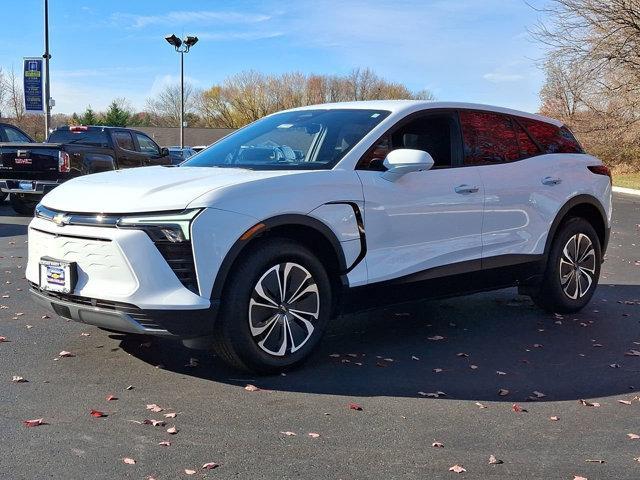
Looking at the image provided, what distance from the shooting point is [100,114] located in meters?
89.6

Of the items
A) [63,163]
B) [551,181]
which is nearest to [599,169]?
[551,181]

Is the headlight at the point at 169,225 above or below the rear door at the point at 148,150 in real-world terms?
below

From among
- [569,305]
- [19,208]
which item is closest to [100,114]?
[19,208]

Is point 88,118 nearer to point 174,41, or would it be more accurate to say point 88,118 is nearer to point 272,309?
point 174,41

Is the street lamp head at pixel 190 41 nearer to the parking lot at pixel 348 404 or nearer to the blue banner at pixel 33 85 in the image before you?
the blue banner at pixel 33 85

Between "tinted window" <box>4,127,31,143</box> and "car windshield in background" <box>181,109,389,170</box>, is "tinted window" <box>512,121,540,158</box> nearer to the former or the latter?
"car windshield in background" <box>181,109,389,170</box>

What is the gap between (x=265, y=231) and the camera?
14.4ft

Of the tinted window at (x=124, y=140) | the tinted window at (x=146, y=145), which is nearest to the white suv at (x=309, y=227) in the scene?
the tinted window at (x=124, y=140)

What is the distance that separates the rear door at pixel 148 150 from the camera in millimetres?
16312

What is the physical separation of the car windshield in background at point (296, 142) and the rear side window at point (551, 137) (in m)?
1.73

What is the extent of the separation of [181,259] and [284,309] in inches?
31.5

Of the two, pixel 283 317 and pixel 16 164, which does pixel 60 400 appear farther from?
pixel 16 164

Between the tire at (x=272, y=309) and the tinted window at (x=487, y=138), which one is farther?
the tinted window at (x=487, y=138)

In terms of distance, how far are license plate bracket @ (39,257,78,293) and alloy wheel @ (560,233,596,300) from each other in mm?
4185
